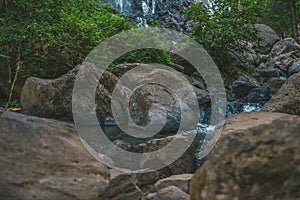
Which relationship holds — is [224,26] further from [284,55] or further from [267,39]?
[267,39]

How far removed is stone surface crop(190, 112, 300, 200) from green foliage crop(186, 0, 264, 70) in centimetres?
1001

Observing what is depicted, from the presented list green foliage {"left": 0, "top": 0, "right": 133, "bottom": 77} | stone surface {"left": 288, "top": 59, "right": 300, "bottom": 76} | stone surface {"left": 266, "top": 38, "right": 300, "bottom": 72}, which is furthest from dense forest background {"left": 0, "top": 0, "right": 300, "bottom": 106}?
stone surface {"left": 266, "top": 38, "right": 300, "bottom": 72}

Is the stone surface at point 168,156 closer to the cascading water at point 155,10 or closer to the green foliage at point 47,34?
the green foliage at point 47,34

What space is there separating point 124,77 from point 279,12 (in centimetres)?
2060

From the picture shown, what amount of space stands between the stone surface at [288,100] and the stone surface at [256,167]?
178 inches

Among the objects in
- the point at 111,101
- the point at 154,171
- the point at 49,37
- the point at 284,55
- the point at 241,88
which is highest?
the point at 49,37

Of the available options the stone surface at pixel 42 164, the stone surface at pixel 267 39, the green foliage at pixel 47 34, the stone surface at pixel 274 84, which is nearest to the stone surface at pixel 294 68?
the stone surface at pixel 274 84

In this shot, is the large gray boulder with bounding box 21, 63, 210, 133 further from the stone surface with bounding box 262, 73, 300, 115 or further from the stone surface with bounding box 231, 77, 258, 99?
the stone surface with bounding box 231, 77, 258, 99

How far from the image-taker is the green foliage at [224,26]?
459 inches

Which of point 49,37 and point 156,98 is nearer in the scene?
point 156,98

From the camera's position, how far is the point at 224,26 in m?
11.8

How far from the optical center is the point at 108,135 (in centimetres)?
635

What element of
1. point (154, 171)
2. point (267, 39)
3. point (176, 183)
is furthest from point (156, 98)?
point (267, 39)

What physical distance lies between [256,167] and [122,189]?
196 centimetres
